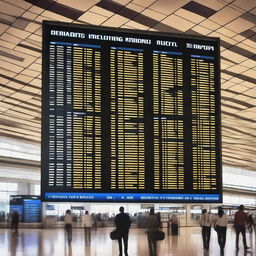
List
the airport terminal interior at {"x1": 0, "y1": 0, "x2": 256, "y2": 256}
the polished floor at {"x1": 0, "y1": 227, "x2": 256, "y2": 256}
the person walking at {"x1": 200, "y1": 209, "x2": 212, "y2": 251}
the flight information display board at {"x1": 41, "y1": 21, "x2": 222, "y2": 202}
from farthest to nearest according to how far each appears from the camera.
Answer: the person walking at {"x1": 200, "y1": 209, "x2": 212, "y2": 251}
the polished floor at {"x1": 0, "y1": 227, "x2": 256, "y2": 256}
the airport terminal interior at {"x1": 0, "y1": 0, "x2": 256, "y2": 256}
the flight information display board at {"x1": 41, "y1": 21, "x2": 222, "y2": 202}

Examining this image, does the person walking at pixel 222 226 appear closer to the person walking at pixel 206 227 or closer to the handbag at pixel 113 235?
the person walking at pixel 206 227

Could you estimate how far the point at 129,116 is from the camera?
8.93 m

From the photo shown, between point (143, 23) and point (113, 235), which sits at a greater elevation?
point (143, 23)

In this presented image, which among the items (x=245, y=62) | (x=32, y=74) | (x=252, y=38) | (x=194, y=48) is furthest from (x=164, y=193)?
(x=32, y=74)

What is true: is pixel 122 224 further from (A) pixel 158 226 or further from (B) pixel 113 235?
(A) pixel 158 226

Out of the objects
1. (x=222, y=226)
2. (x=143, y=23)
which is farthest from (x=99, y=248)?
(x=143, y=23)

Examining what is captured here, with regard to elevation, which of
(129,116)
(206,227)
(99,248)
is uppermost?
(129,116)

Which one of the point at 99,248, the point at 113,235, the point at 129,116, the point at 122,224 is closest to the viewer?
the point at 129,116

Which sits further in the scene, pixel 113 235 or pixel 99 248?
pixel 99 248

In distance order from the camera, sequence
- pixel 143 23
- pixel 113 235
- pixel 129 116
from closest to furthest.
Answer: pixel 129 116, pixel 113 235, pixel 143 23

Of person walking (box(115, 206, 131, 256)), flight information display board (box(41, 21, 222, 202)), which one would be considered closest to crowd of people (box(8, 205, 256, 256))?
person walking (box(115, 206, 131, 256))

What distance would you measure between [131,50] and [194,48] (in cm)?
107

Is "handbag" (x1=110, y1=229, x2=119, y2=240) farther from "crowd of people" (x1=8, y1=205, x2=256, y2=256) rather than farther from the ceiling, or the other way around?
the ceiling

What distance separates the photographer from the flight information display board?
8.51 metres
